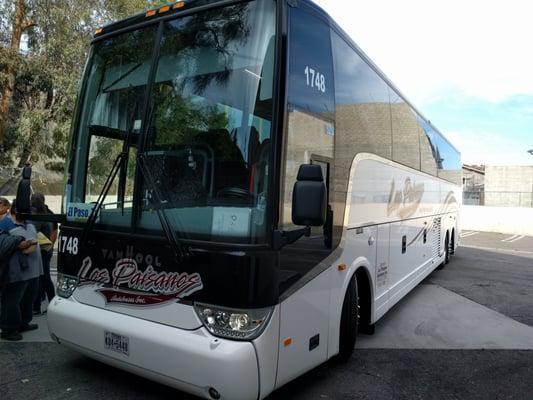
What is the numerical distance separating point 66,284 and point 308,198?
2392mm

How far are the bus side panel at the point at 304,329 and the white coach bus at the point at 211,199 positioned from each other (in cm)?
2

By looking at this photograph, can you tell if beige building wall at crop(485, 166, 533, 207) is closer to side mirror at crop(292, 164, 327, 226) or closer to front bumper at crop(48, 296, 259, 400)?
side mirror at crop(292, 164, 327, 226)

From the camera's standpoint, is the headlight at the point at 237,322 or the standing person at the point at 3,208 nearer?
the headlight at the point at 237,322

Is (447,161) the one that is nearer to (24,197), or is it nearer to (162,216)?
(162,216)

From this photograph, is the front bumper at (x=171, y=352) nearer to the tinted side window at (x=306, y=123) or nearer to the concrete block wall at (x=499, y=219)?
the tinted side window at (x=306, y=123)

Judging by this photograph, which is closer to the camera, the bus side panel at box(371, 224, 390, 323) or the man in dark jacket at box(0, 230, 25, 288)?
the man in dark jacket at box(0, 230, 25, 288)

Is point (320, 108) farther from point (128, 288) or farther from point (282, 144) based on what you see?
point (128, 288)

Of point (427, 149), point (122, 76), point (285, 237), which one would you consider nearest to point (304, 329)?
point (285, 237)

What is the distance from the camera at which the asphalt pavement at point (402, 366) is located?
3.89 metres

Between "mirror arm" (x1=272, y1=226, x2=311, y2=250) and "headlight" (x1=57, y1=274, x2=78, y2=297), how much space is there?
193 cm

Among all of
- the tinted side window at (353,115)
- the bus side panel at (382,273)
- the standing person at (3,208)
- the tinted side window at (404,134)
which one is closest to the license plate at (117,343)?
the tinted side window at (353,115)

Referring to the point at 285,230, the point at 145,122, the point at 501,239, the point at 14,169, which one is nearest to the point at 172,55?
the point at 145,122

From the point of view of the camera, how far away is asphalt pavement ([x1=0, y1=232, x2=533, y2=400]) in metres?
3.89

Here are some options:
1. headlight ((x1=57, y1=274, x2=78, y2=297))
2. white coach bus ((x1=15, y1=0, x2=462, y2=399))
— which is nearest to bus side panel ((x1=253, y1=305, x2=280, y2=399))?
white coach bus ((x1=15, y1=0, x2=462, y2=399))
